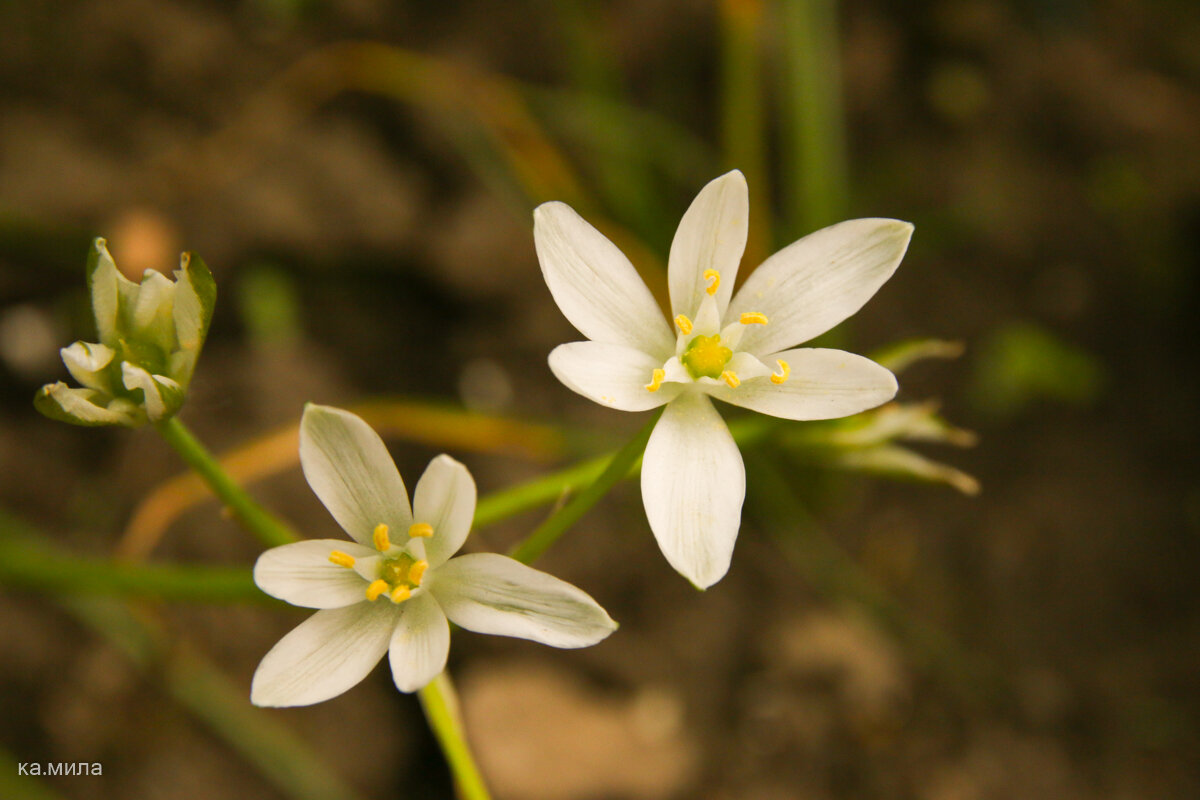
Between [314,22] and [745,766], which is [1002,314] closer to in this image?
[745,766]

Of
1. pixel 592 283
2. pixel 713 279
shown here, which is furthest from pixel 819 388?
pixel 592 283

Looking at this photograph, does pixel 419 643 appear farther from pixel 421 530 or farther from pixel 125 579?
pixel 125 579

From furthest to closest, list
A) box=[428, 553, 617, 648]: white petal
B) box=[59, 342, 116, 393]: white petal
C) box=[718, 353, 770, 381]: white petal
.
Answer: box=[718, 353, 770, 381]: white petal → box=[59, 342, 116, 393]: white petal → box=[428, 553, 617, 648]: white petal

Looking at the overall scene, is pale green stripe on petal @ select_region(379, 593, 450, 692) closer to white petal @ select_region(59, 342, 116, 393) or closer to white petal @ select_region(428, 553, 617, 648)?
white petal @ select_region(428, 553, 617, 648)

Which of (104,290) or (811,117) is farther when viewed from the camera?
(811,117)

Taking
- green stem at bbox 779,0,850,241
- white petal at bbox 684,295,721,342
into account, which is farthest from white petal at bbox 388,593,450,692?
green stem at bbox 779,0,850,241

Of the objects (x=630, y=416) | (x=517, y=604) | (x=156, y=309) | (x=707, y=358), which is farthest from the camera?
(x=630, y=416)
